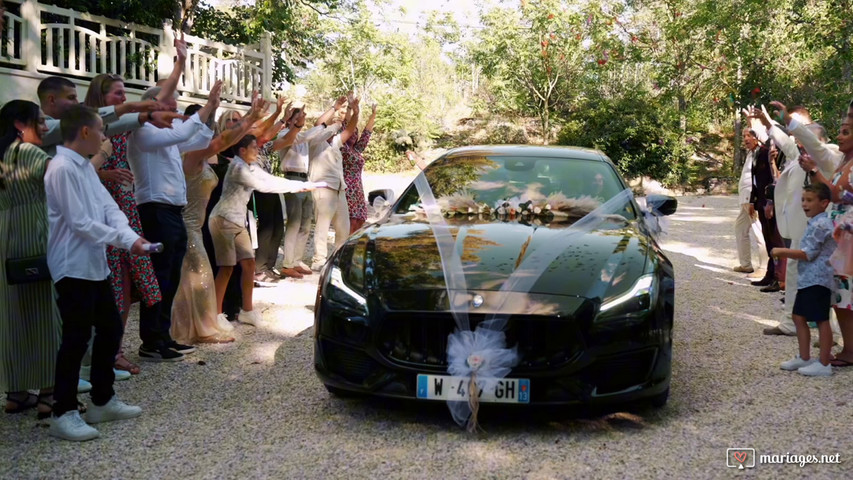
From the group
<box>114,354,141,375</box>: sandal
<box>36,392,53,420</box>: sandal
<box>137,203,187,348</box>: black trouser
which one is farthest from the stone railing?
<box>36,392,53,420</box>: sandal

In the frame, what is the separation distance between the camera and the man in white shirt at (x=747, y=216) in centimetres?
909

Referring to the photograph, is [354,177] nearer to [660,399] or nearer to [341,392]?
[341,392]

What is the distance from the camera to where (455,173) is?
5.92 meters

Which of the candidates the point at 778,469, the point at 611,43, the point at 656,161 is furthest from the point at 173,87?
the point at 611,43

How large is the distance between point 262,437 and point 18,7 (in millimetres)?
9891

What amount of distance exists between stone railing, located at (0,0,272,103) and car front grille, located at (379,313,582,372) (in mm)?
9062

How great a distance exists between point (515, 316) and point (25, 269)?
2509 millimetres

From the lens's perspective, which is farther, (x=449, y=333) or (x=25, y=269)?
(x=25, y=269)

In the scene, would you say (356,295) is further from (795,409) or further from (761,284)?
(761,284)

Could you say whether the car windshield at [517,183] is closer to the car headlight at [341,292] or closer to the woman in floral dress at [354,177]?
the car headlight at [341,292]

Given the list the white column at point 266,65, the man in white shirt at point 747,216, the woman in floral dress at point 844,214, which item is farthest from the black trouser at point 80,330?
the white column at point 266,65

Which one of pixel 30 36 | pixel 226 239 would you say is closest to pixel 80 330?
pixel 226 239

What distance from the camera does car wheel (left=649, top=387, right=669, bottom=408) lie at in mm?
4262

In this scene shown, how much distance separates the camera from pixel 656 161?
24734 mm
